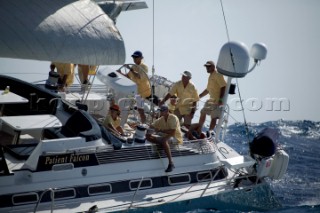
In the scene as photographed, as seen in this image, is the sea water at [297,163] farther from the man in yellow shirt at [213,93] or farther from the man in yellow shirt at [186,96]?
the man in yellow shirt at [186,96]

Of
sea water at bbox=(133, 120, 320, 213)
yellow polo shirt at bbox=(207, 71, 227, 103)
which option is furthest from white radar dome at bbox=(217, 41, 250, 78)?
sea water at bbox=(133, 120, 320, 213)

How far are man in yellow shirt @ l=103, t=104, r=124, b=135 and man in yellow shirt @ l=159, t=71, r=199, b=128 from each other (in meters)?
2.11

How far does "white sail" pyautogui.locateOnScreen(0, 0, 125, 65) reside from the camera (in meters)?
10.1

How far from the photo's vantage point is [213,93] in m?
14.3

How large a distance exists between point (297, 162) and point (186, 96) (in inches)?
296

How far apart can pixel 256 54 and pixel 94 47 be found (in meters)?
4.76

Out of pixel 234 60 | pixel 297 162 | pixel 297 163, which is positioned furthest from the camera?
pixel 297 162

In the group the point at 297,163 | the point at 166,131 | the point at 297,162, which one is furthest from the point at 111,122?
the point at 297,162

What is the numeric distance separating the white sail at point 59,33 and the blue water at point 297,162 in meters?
4.09

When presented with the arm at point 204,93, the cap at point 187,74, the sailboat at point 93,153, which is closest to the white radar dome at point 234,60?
the sailboat at point 93,153

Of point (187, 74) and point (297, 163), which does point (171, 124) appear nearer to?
point (187, 74)

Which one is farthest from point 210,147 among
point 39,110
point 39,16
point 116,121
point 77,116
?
point 39,16

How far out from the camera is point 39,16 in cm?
1056

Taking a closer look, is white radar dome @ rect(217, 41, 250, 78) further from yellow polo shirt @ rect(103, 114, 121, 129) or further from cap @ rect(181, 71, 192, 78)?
yellow polo shirt @ rect(103, 114, 121, 129)
